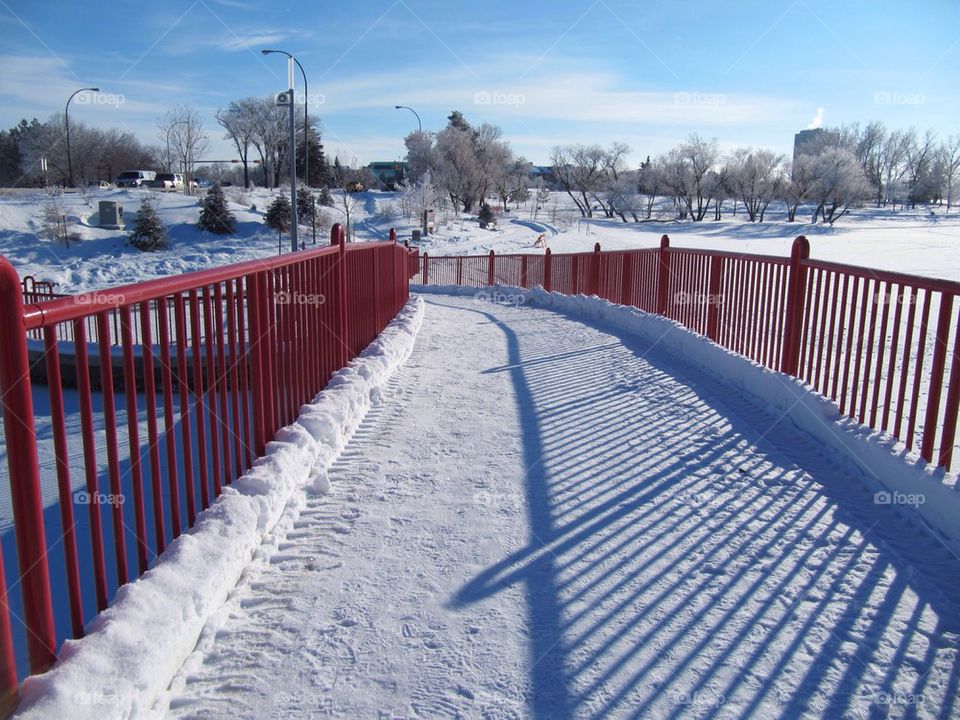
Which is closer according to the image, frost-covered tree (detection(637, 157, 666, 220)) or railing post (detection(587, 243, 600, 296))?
railing post (detection(587, 243, 600, 296))

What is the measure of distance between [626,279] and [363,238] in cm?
3236

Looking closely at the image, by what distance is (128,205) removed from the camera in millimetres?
42531

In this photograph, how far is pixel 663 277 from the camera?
10750 millimetres

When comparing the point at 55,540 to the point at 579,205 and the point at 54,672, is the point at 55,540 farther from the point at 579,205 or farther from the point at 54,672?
the point at 579,205

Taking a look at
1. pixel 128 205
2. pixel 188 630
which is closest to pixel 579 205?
pixel 128 205

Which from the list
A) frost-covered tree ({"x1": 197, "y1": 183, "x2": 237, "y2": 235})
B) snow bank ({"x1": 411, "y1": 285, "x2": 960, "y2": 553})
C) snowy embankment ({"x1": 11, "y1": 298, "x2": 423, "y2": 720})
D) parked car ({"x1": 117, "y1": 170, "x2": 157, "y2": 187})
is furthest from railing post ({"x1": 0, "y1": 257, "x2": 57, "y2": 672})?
parked car ({"x1": 117, "y1": 170, "x2": 157, "y2": 187})
